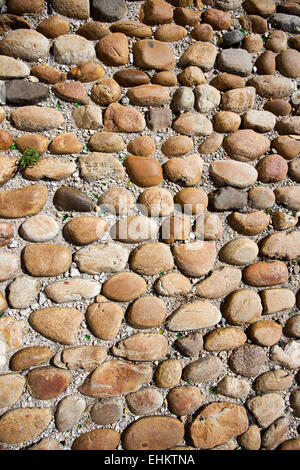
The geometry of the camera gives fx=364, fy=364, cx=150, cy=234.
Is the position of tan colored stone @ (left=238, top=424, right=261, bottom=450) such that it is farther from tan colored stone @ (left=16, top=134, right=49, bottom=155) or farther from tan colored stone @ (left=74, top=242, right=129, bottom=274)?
tan colored stone @ (left=16, top=134, right=49, bottom=155)

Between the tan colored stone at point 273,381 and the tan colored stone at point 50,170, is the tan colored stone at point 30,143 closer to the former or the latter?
the tan colored stone at point 50,170

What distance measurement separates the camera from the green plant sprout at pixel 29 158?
1065 mm

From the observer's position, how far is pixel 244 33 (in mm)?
1345

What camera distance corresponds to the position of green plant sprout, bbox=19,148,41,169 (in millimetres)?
1065

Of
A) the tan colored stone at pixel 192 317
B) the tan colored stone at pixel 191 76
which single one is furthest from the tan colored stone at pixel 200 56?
the tan colored stone at pixel 192 317

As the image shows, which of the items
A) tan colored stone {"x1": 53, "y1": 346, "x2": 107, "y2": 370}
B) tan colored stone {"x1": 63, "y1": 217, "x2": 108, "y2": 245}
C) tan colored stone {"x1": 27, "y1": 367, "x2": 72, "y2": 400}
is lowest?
tan colored stone {"x1": 27, "y1": 367, "x2": 72, "y2": 400}

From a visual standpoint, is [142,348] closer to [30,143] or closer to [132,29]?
[30,143]

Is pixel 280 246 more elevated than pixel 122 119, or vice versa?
pixel 122 119

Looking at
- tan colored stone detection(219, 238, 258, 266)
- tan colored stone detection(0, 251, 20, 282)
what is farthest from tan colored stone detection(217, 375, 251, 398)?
tan colored stone detection(0, 251, 20, 282)

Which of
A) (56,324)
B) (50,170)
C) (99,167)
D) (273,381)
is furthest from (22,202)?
(273,381)

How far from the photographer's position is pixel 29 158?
3.49ft

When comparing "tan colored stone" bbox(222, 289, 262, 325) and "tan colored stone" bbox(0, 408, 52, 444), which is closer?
"tan colored stone" bbox(0, 408, 52, 444)

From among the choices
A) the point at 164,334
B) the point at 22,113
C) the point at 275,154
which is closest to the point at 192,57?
the point at 275,154

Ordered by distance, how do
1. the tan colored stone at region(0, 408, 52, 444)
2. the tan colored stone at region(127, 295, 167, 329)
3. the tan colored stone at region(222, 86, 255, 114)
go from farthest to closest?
the tan colored stone at region(222, 86, 255, 114)
the tan colored stone at region(127, 295, 167, 329)
the tan colored stone at region(0, 408, 52, 444)
